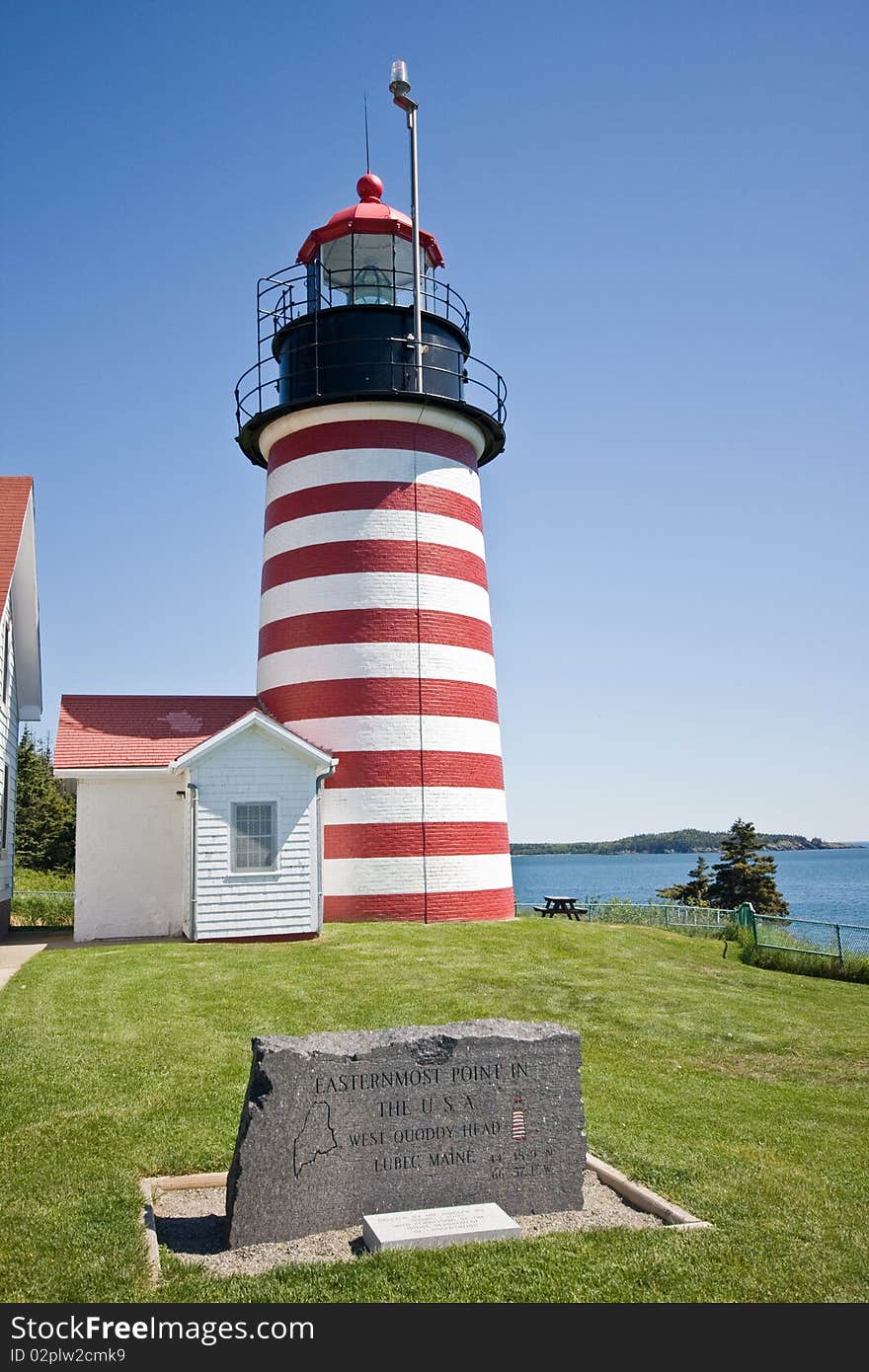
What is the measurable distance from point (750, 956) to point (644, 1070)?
10.9 meters

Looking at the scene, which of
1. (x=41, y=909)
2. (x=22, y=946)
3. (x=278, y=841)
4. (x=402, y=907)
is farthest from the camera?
(x=41, y=909)

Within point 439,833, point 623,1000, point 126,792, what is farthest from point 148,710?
point 623,1000

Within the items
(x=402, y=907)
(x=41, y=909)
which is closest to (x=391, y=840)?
(x=402, y=907)

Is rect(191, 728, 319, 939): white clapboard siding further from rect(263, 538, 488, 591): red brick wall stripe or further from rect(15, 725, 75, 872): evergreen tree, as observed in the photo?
rect(15, 725, 75, 872): evergreen tree

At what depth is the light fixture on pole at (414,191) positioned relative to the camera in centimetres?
2289

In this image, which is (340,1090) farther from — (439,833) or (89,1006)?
(439,833)

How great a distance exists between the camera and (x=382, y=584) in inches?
881

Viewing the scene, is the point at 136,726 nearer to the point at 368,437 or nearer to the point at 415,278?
the point at 368,437

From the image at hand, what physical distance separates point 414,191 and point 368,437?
5.43 meters

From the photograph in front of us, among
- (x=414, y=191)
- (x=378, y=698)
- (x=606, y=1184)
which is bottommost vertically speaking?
(x=606, y=1184)

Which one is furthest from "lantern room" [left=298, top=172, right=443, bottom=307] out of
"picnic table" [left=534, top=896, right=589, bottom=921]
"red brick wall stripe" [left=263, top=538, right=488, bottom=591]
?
"picnic table" [left=534, top=896, right=589, bottom=921]

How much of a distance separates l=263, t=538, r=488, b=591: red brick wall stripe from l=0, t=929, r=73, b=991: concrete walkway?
847 centimetres

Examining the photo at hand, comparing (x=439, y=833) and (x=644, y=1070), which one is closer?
(x=644, y=1070)
